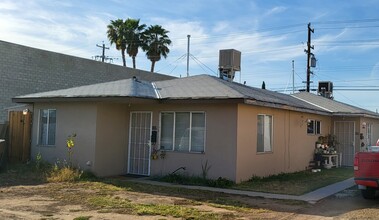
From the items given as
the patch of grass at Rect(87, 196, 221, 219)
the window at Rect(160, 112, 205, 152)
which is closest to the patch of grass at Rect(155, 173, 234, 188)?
the window at Rect(160, 112, 205, 152)

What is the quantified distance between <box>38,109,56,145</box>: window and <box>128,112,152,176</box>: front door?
301 centimetres

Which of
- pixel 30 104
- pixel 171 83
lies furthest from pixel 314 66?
pixel 30 104

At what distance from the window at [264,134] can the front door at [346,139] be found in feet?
27.4

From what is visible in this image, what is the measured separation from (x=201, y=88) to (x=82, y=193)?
5.74 metres

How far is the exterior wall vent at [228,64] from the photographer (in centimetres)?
1834

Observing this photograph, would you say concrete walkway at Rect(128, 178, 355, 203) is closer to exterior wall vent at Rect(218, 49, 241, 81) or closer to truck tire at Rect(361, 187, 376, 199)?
truck tire at Rect(361, 187, 376, 199)

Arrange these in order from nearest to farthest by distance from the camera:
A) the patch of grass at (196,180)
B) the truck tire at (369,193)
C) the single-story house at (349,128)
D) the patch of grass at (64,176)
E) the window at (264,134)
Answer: the truck tire at (369,193), the patch of grass at (196,180), the patch of grass at (64,176), the window at (264,134), the single-story house at (349,128)

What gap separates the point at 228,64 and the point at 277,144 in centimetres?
423

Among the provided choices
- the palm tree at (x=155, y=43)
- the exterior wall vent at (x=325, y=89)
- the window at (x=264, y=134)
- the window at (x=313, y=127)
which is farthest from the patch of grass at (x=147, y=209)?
the palm tree at (x=155, y=43)

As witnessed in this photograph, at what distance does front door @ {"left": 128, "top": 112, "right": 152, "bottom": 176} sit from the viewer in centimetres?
1548

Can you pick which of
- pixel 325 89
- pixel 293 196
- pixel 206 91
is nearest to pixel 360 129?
pixel 325 89

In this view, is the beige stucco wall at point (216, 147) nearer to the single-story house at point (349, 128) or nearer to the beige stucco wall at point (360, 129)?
the single-story house at point (349, 128)

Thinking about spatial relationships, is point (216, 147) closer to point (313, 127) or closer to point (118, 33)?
point (313, 127)

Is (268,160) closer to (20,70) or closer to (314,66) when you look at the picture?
(20,70)
